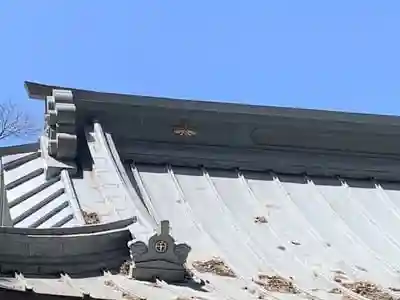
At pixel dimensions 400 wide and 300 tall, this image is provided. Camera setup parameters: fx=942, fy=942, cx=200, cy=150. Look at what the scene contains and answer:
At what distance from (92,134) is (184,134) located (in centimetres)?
129

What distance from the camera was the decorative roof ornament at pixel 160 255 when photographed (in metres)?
7.90

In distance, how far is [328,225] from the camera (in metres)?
10.8

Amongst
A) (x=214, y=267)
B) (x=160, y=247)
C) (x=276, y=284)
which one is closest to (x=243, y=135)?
(x=214, y=267)

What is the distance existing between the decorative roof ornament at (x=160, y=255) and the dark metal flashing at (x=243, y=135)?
3985 mm

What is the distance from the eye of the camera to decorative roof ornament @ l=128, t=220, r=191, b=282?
790 cm

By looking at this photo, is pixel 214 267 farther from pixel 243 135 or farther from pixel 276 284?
pixel 243 135

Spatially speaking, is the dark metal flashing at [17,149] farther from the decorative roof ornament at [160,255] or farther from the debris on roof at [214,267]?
the decorative roof ornament at [160,255]

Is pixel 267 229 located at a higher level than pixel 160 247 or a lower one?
higher

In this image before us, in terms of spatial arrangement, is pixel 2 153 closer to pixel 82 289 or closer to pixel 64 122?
pixel 64 122

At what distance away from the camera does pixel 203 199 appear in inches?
433

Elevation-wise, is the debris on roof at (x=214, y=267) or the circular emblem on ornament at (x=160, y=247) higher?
the debris on roof at (x=214, y=267)

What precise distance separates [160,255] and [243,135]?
16.0 feet

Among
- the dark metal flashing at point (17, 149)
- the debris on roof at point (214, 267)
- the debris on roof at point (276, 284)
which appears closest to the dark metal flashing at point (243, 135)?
the dark metal flashing at point (17, 149)

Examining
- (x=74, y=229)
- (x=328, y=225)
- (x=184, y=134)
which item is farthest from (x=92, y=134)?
(x=74, y=229)
